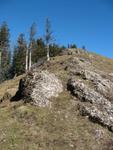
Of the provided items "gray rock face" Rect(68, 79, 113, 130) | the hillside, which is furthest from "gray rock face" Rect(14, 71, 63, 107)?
"gray rock face" Rect(68, 79, 113, 130)

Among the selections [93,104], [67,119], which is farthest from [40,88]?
[93,104]

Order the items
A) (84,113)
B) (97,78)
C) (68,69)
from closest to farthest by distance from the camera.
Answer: (84,113) → (97,78) → (68,69)

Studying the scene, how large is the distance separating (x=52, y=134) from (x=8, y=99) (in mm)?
9090

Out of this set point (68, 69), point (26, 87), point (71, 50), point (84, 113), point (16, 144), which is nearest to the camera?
point (16, 144)

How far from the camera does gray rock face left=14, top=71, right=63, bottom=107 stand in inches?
953

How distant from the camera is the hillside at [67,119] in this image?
19750 mm

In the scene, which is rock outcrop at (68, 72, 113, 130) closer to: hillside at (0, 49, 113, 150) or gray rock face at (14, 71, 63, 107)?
hillside at (0, 49, 113, 150)

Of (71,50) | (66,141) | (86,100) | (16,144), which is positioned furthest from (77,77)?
(71,50)

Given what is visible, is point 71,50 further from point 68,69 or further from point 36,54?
point 68,69

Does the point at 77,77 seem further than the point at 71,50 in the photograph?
No

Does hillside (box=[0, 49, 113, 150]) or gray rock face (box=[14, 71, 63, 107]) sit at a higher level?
gray rock face (box=[14, 71, 63, 107])

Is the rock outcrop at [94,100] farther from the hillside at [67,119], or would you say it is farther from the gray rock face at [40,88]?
the gray rock face at [40,88]

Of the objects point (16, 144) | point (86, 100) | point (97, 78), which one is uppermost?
point (97, 78)

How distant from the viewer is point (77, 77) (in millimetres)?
28094
